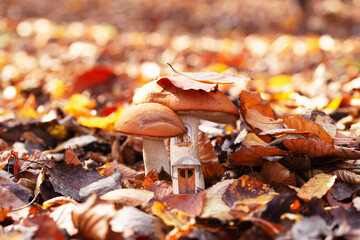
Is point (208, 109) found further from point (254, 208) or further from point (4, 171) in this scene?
point (4, 171)

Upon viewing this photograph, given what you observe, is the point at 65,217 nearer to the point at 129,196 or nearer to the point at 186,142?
the point at 129,196

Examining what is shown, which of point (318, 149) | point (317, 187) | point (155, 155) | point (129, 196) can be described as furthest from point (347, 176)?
point (129, 196)

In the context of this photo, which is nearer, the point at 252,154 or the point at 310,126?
the point at 252,154

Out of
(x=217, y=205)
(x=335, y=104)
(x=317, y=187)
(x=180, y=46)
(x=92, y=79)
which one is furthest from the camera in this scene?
(x=180, y=46)

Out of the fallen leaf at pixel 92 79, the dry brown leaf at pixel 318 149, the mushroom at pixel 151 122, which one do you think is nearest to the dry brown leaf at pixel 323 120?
the dry brown leaf at pixel 318 149

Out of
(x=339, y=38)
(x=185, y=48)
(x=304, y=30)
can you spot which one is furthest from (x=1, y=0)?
(x=339, y=38)

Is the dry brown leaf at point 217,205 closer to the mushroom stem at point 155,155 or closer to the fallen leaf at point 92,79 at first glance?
the mushroom stem at point 155,155

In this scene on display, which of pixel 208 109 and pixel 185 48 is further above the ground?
pixel 208 109

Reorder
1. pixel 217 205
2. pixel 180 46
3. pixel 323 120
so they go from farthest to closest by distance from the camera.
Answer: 1. pixel 180 46
2. pixel 323 120
3. pixel 217 205
